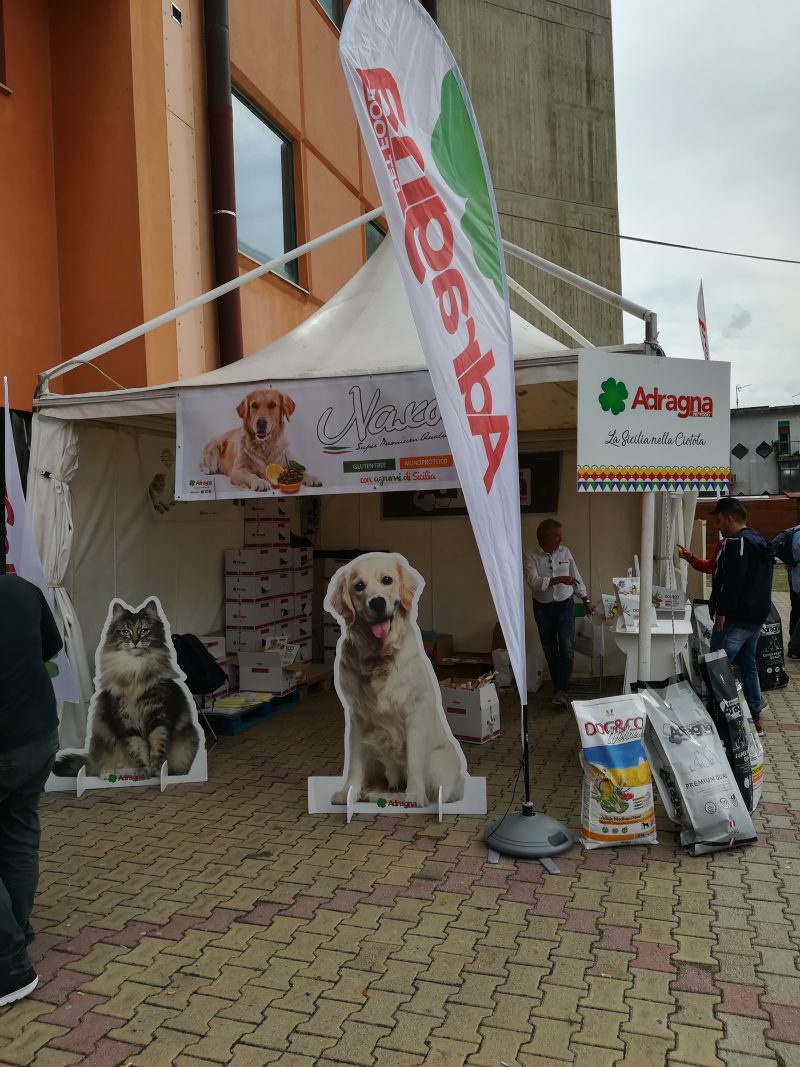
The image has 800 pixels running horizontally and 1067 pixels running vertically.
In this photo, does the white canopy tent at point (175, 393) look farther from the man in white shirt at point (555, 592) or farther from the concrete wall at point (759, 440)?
the concrete wall at point (759, 440)

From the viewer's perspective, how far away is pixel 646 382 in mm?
4488

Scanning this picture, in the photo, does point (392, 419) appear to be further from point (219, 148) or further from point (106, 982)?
point (219, 148)

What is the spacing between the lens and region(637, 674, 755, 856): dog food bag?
4.23m

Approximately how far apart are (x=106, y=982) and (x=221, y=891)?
828 mm

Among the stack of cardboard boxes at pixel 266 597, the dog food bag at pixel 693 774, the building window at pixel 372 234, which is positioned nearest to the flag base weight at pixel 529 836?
the dog food bag at pixel 693 774

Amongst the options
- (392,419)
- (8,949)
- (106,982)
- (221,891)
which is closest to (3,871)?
(8,949)

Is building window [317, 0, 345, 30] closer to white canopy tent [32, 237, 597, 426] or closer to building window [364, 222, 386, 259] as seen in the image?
building window [364, 222, 386, 259]

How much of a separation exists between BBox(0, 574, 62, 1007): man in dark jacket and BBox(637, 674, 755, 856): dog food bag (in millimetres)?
3006

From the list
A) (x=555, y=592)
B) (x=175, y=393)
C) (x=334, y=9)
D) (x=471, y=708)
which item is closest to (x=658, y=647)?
(x=555, y=592)

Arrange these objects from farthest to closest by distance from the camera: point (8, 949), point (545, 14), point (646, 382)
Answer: point (545, 14), point (646, 382), point (8, 949)

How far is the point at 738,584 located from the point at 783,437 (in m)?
36.9

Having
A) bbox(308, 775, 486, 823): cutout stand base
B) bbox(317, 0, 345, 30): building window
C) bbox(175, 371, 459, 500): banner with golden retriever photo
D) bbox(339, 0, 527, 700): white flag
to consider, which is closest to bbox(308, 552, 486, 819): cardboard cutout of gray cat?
bbox(308, 775, 486, 823): cutout stand base

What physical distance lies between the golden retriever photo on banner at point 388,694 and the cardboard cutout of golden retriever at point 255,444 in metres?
0.83

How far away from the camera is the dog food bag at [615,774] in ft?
13.9
